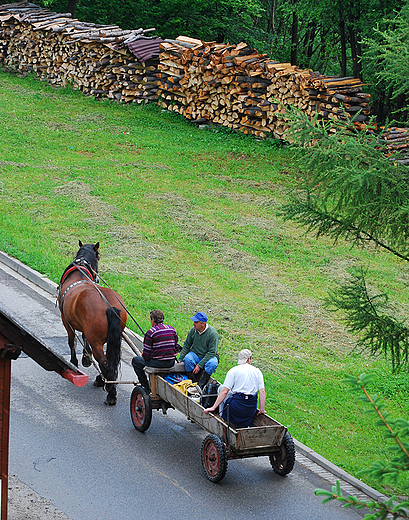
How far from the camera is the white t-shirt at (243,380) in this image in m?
7.83

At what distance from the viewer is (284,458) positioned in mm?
7980

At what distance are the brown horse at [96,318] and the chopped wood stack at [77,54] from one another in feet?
57.4

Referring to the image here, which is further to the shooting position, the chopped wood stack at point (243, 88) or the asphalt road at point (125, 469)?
the chopped wood stack at point (243, 88)

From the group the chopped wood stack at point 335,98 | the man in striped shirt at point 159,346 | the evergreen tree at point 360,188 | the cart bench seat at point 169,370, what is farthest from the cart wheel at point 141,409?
the chopped wood stack at point 335,98

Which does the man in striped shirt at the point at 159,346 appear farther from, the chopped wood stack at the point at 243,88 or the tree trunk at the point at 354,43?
the tree trunk at the point at 354,43

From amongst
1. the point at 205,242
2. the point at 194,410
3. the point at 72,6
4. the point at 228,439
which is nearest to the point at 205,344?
the point at 194,410

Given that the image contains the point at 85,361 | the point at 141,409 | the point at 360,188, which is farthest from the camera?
the point at 85,361

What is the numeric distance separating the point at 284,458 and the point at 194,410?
1.26 m

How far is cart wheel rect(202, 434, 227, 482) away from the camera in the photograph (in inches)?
299

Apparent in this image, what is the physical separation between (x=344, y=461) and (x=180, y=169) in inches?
528

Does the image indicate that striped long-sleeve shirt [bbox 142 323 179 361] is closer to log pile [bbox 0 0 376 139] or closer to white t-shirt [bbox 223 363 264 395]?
white t-shirt [bbox 223 363 264 395]

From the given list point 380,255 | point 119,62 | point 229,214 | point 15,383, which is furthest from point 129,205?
point 119,62

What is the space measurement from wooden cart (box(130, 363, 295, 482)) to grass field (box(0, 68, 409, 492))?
124 cm

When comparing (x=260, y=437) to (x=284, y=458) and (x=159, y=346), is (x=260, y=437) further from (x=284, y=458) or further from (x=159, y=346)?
(x=159, y=346)
